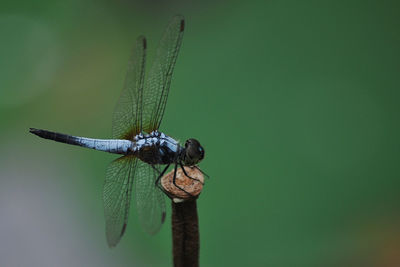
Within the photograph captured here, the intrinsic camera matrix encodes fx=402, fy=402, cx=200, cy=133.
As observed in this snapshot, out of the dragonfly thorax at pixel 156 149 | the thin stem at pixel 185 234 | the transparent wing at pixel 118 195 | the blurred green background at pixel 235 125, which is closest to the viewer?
the thin stem at pixel 185 234

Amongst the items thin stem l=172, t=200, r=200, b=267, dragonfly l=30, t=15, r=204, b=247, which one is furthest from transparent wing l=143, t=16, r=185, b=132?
thin stem l=172, t=200, r=200, b=267

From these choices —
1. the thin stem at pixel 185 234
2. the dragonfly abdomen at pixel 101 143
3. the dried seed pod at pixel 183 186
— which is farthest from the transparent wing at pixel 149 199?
the thin stem at pixel 185 234

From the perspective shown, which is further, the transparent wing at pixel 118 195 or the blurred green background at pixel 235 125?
the blurred green background at pixel 235 125

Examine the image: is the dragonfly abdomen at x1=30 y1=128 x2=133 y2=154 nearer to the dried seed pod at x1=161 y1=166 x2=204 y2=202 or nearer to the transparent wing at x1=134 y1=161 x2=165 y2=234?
the transparent wing at x1=134 y1=161 x2=165 y2=234

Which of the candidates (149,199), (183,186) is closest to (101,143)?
(149,199)

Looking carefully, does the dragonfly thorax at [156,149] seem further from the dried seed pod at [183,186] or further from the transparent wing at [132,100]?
the dried seed pod at [183,186]

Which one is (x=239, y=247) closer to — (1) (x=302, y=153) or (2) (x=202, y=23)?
(1) (x=302, y=153)

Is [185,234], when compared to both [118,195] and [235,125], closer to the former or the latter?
[118,195]

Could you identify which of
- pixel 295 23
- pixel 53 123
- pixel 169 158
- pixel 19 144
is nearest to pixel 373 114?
pixel 295 23
